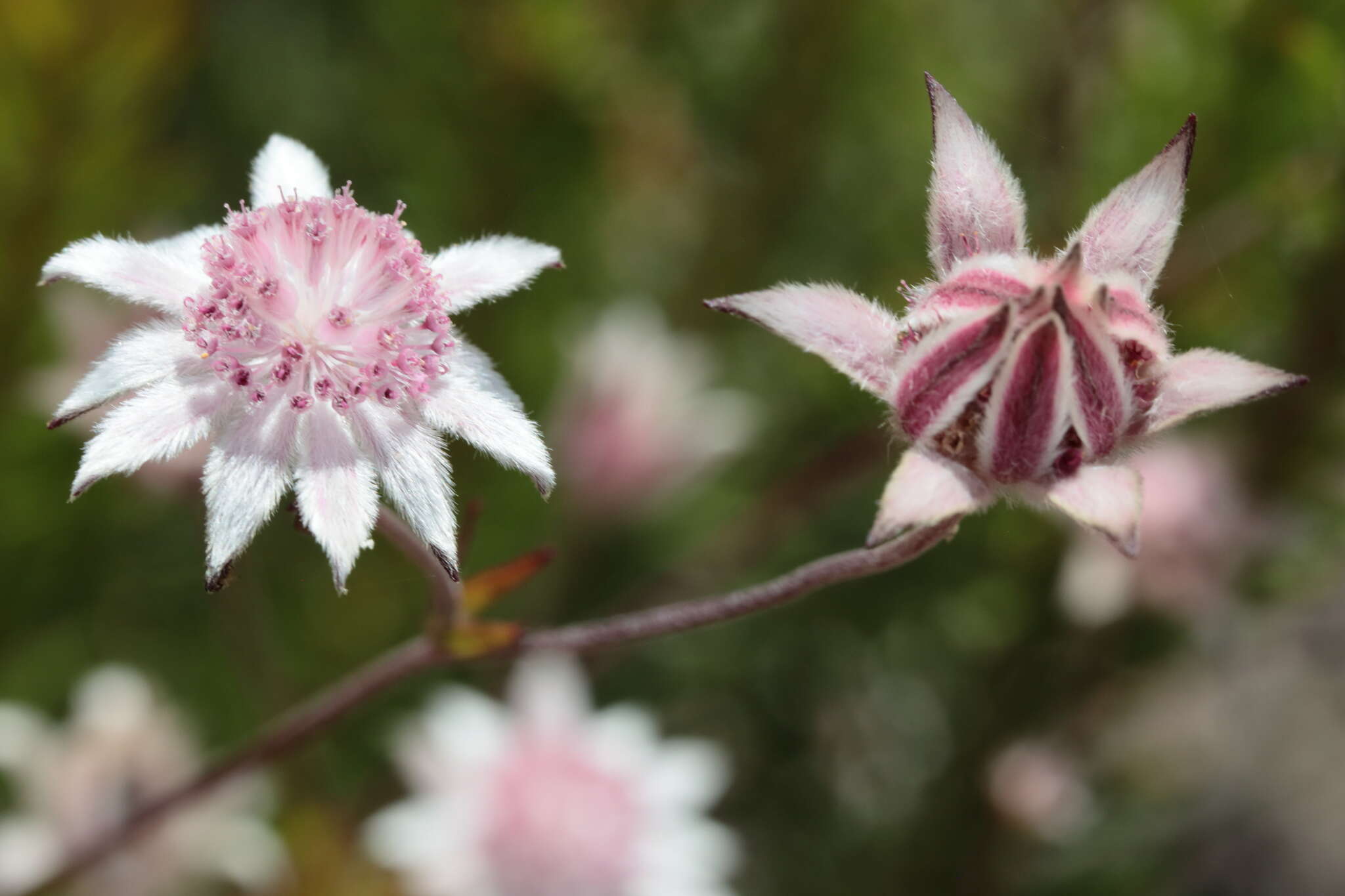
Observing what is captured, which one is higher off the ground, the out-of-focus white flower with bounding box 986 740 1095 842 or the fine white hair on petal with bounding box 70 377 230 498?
the out-of-focus white flower with bounding box 986 740 1095 842

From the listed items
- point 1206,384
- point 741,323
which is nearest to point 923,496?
point 1206,384

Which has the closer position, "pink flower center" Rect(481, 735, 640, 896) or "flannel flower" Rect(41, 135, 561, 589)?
"flannel flower" Rect(41, 135, 561, 589)

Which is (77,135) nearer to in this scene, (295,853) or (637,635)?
(295,853)

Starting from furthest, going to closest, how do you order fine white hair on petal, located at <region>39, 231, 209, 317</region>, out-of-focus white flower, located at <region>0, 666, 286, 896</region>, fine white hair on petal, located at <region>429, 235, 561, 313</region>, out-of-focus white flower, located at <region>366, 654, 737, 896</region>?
out-of-focus white flower, located at <region>366, 654, 737, 896</region> → out-of-focus white flower, located at <region>0, 666, 286, 896</region> → fine white hair on petal, located at <region>429, 235, 561, 313</region> → fine white hair on petal, located at <region>39, 231, 209, 317</region>

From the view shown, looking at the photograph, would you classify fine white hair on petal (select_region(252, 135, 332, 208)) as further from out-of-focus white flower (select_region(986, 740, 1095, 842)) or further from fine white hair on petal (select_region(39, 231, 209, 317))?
out-of-focus white flower (select_region(986, 740, 1095, 842))

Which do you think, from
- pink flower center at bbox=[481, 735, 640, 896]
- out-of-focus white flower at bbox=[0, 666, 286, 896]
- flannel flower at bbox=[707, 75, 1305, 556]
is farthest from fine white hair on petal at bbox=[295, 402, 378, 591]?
pink flower center at bbox=[481, 735, 640, 896]

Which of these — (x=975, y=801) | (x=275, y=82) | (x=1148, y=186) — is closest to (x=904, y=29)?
(x=275, y=82)

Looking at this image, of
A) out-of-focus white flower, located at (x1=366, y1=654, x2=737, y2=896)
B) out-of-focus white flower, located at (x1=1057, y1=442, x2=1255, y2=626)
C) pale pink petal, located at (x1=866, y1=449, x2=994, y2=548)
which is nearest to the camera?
pale pink petal, located at (x1=866, y1=449, x2=994, y2=548)
